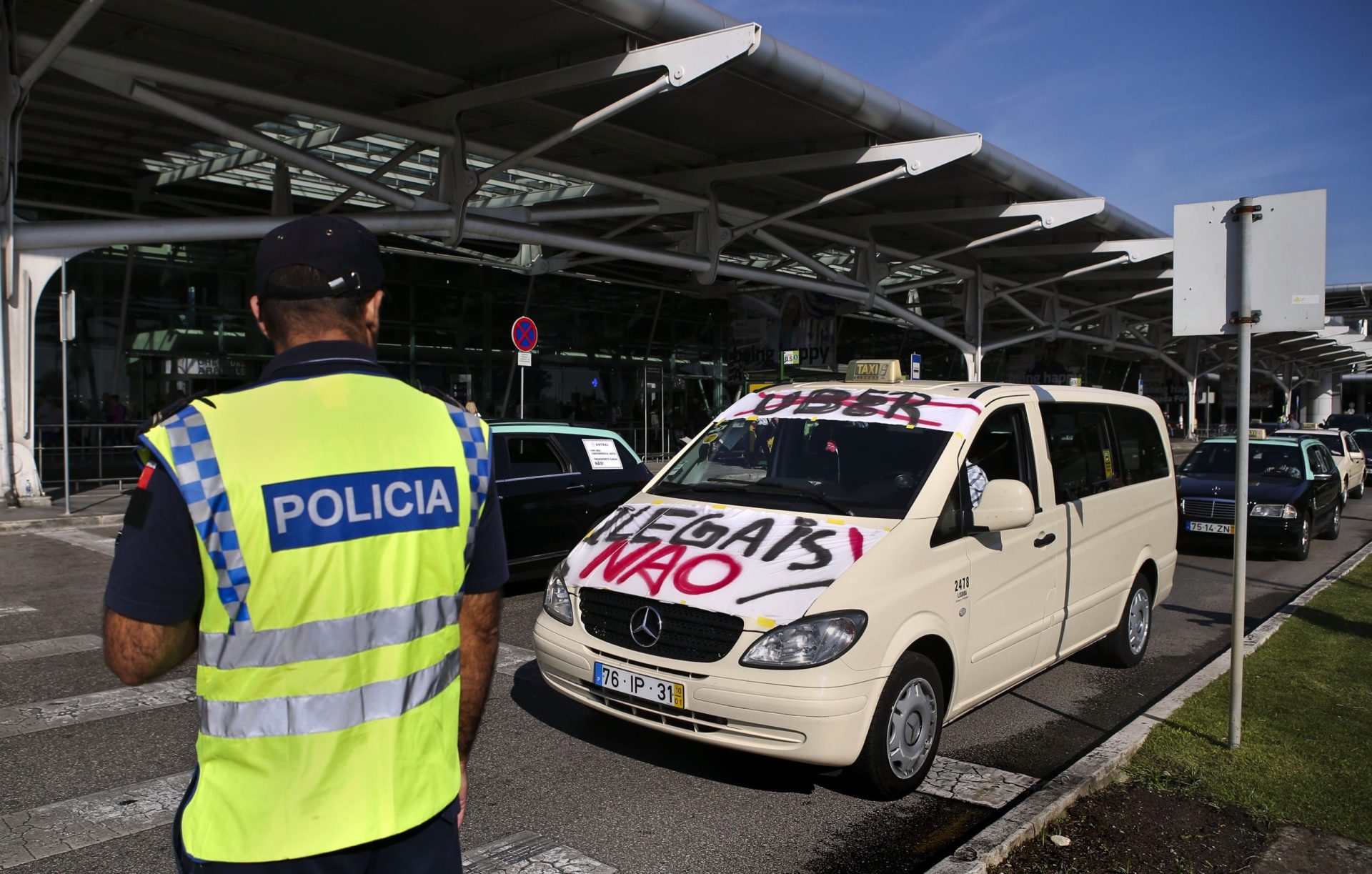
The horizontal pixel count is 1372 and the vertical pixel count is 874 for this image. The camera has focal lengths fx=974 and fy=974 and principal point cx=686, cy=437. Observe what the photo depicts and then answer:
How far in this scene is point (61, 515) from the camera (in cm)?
1484

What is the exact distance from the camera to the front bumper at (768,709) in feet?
13.5

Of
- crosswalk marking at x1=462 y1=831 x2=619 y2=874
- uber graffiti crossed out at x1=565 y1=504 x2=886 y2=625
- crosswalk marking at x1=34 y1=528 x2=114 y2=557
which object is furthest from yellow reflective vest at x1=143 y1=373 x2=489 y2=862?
crosswalk marking at x1=34 y1=528 x2=114 y2=557

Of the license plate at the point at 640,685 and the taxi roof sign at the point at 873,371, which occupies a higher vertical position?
the taxi roof sign at the point at 873,371

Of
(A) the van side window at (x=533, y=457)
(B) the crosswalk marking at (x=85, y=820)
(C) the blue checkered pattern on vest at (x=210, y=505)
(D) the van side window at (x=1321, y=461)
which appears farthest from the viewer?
(D) the van side window at (x=1321, y=461)

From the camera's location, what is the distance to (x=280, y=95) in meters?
14.9

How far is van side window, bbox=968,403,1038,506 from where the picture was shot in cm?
546

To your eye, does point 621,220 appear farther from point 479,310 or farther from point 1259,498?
point 1259,498

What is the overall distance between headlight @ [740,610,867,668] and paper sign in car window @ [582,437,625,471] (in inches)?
238

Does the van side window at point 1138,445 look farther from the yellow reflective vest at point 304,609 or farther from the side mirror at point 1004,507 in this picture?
the yellow reflective vest at point 304,609

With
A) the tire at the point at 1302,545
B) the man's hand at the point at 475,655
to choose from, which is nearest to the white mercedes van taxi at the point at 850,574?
the man's hand at the point at 475,655

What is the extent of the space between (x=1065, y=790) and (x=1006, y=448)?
201 cm

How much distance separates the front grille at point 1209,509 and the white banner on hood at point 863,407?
28.7ft

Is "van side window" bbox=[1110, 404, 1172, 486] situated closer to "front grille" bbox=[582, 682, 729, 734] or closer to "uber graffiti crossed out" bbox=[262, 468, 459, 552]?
"front grille" bbox=[582, 682, 729, 734]

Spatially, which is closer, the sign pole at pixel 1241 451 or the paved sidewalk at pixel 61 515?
the sign pole at pixel 1241 451
